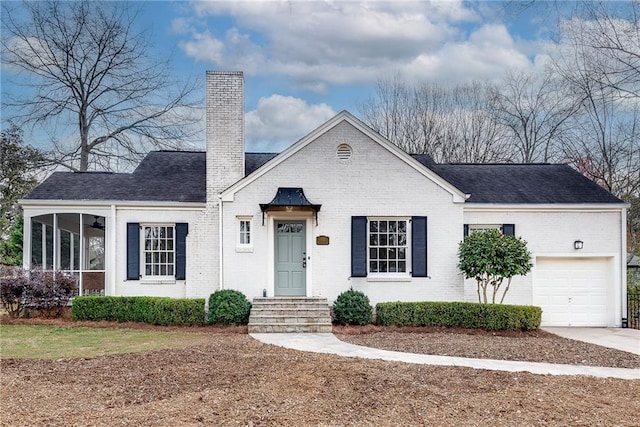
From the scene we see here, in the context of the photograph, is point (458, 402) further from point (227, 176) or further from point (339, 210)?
point (227, 176)

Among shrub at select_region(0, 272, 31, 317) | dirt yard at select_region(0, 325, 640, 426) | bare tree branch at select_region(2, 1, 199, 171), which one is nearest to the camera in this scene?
dirt yard at select_region(0, 325, 640, 426)

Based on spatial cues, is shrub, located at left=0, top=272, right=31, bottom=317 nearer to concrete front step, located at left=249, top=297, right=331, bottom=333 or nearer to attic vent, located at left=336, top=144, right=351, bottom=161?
concrete front step, located at left=249, top=297, right=331, bottom=333

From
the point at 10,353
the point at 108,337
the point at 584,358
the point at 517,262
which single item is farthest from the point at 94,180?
the point at 584,358

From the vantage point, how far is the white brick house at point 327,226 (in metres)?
13.1

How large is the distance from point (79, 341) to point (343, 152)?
7.75m

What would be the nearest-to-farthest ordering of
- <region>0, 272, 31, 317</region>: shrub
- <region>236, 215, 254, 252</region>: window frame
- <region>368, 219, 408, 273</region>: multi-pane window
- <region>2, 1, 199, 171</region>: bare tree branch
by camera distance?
<region>0, 272, 31, 317</region>: shrub, <region>236, 215, 254, 252</region>: window frame, <region>368, 219, 408, 273</region>: multi-pane window, <region>2, 1, 199, 171</region>: bare tree branch

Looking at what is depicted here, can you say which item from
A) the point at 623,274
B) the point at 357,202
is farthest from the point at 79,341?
Result: the point at 623,274

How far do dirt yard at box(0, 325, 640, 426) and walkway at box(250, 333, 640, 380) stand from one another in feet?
1.56

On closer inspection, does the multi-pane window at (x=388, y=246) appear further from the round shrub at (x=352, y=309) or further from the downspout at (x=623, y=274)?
the downspout at (x=623, y=274)

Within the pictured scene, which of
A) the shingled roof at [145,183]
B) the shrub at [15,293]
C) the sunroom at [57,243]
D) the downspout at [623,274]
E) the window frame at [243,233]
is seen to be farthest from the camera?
the downspout at [623,274]

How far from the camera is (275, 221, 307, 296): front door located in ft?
43.2

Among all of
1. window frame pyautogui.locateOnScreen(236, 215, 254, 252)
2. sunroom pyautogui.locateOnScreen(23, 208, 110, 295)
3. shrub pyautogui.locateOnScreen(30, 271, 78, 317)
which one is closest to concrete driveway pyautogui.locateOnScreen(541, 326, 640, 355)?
window frame pyautogui.locateOnScreen(236, 215, 254, 252)

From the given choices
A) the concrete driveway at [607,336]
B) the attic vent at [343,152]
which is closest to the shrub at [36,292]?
the attic vent at [343,152]

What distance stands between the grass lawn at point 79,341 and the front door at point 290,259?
277 centimetres
